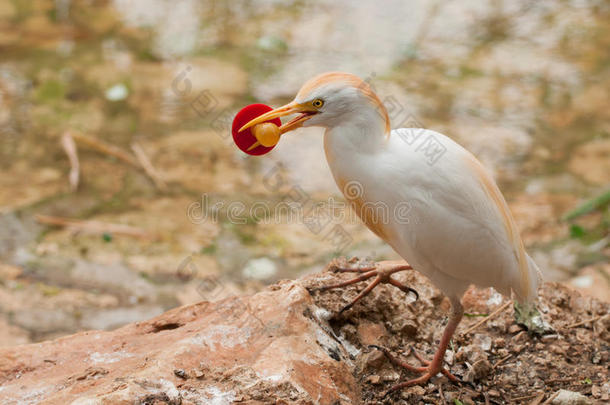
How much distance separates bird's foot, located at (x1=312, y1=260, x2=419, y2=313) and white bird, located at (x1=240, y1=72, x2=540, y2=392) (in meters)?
0.38

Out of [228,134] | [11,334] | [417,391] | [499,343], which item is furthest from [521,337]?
[228,134]

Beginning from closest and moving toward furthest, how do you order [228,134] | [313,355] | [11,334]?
[313,355], [11,334], [228,134]

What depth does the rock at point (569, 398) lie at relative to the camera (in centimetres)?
264

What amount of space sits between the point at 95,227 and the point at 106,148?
1.04 meters

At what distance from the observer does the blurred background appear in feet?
16.2

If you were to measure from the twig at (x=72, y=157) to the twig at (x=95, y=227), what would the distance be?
459 millimetres

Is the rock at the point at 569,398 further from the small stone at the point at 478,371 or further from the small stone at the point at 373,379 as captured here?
the small stone at the point at 373,379

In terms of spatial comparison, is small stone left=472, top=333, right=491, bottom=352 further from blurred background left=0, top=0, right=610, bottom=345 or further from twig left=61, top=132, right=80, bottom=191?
twig left=61, top=132, right=80, bottom=191

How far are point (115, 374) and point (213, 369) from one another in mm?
367

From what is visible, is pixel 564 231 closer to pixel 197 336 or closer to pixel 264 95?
pixel 264 95

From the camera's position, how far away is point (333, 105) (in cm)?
251

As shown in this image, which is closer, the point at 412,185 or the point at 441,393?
the point at 412,185

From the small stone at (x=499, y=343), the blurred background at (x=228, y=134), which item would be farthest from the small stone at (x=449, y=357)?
the blurred background at (x=228, y=134)

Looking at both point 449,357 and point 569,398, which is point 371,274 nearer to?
point 449,357
